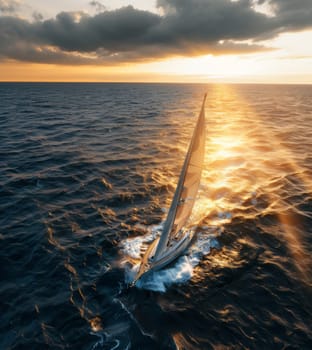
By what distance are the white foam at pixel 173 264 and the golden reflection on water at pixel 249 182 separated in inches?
91.1

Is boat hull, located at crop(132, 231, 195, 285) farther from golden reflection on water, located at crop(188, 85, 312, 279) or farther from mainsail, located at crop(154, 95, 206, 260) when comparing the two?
golden reflection on water, located at crop(188, 85, 312, 279)

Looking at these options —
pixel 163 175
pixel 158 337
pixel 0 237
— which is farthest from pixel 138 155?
pixel 158 337

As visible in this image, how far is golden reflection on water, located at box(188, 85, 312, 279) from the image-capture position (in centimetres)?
1767

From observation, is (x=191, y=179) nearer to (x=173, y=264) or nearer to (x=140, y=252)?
(x=173, y=264)

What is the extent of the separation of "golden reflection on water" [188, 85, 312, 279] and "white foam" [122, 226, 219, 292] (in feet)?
7.59

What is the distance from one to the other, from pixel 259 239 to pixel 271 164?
16294mm

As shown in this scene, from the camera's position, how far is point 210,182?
2475 centimetres

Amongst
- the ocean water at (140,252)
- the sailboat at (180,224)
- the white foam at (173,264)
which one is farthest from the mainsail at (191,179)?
the ocean water at (140,252)

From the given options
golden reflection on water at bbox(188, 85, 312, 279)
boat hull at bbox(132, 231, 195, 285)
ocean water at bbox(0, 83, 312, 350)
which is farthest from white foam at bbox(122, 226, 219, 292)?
golden reflection on water at bbox(188, 85, 312, 279)

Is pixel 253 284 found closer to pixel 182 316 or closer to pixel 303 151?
pixel 182 316

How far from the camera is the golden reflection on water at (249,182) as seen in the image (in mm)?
17672

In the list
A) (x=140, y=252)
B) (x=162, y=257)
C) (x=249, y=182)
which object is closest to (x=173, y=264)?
→ (x=162, y=257)

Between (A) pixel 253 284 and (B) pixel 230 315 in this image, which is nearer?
(B) pixel 230 315

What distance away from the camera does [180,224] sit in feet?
47.5
